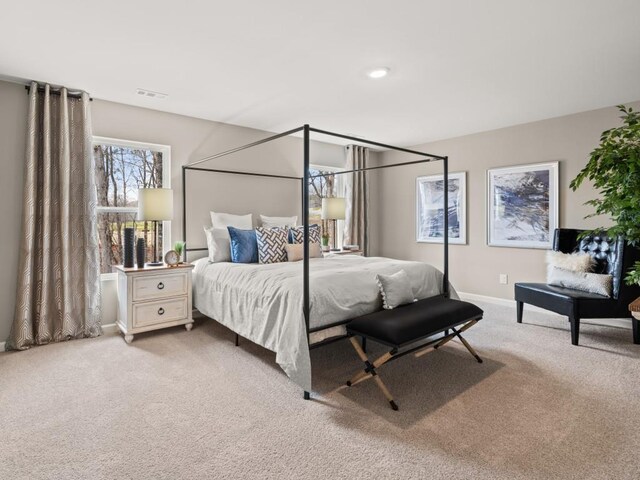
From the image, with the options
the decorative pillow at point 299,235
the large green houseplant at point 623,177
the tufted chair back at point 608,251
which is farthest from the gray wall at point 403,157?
the large green houseplant at point 623,177

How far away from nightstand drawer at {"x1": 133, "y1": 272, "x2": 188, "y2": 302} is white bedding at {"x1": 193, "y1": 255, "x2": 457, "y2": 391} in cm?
26

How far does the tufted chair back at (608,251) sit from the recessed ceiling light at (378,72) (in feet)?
6.95

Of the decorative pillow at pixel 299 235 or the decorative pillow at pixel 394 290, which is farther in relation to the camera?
the decorative pillow at pixel 299 235

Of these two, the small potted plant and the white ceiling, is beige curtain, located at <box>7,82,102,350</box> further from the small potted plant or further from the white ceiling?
the small potted plant

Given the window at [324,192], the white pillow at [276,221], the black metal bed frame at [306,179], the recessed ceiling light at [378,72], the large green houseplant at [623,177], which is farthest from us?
the window at [324,192]

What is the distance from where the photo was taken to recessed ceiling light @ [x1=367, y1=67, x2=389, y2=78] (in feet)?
9.90

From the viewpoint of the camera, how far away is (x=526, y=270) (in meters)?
4.76

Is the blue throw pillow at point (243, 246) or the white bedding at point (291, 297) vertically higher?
the blue throw pillow at point (243, 246)

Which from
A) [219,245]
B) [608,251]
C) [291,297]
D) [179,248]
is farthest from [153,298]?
[608,251]

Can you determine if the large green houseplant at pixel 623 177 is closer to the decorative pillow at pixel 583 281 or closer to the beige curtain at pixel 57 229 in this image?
the decorative pillow at pixel 583 281

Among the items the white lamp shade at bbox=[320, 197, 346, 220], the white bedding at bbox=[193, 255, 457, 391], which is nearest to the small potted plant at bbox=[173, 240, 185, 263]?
the white bedding at bbox=[193, 255, 457, 391]

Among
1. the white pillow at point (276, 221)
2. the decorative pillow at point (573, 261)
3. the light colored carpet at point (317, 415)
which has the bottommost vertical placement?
the light colored carpet at point (317, 415)

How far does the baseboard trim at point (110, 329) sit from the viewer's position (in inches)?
148

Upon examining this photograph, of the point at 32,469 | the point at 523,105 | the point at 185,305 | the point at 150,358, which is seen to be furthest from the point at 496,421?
the point at 523,105
